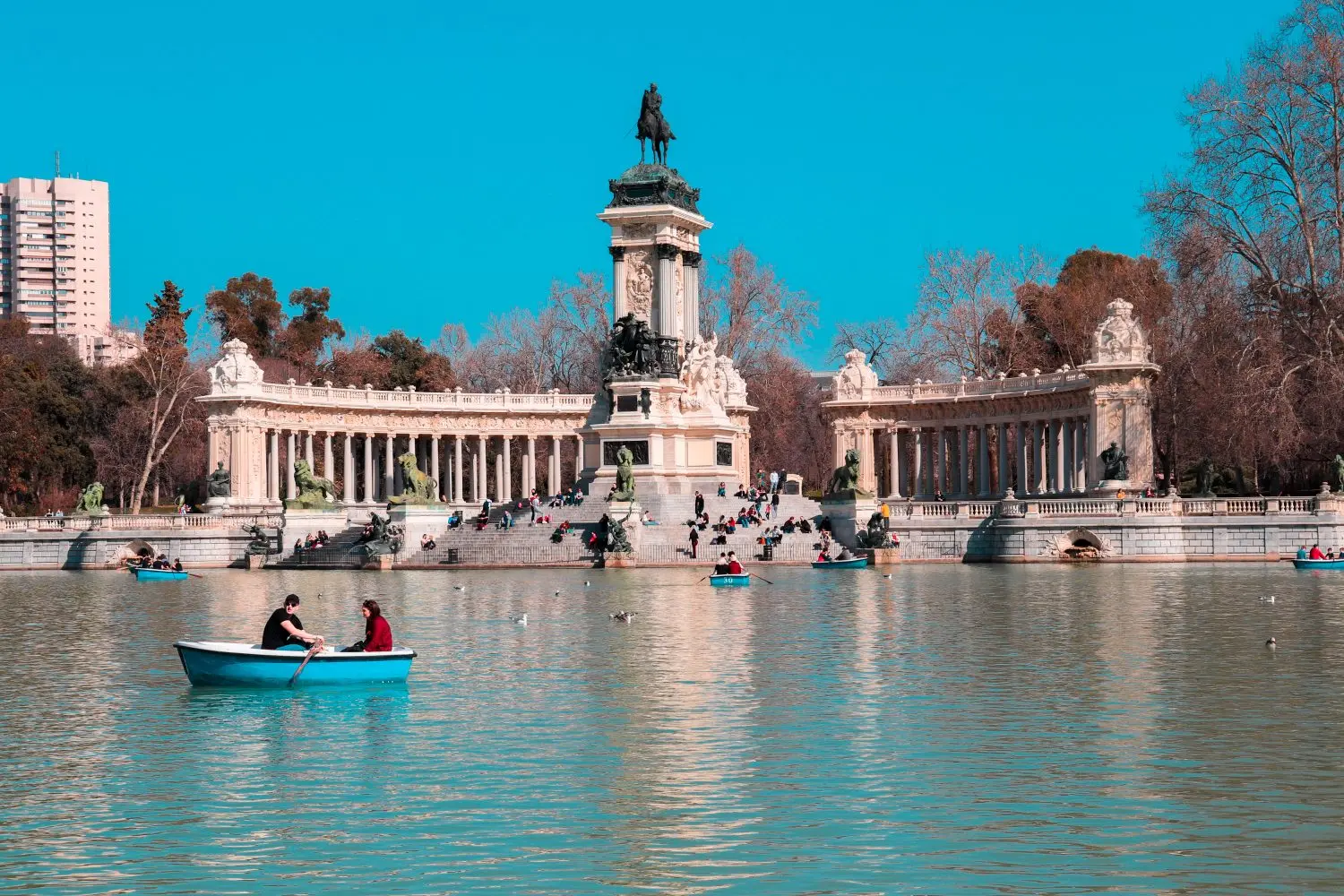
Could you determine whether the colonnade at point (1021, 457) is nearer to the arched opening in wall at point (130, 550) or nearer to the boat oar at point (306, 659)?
the arched opening in wall at point (130, 550)

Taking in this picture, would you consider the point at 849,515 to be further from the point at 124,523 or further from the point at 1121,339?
the point at 124,523

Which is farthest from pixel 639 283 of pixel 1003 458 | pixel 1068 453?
pixel 1068 453

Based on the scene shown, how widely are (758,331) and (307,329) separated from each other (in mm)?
32572

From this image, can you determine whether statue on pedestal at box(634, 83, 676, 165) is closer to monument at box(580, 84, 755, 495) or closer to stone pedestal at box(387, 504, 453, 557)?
monument at box(580, 84, 755, 495)

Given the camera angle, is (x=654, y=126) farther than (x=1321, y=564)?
Yes

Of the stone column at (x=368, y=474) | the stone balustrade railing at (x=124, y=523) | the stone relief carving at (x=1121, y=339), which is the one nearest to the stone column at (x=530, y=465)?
the stone column at (x=368, y=474)

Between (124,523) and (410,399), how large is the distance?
2235 cm

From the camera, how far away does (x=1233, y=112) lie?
6119cm

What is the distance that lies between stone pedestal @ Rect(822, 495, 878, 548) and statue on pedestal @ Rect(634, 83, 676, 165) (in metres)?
16.7

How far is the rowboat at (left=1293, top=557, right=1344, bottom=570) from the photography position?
4822cm

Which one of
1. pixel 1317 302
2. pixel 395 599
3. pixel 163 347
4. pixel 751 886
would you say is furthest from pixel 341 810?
pixel 163 347

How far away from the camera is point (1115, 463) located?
62500 millimetres

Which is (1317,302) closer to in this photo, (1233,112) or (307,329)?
(1233,112)

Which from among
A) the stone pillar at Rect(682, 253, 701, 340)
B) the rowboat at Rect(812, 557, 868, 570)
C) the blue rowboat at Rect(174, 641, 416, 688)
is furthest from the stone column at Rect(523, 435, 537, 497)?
the blue rowboat at Rect(174, 641, 416, 688)
